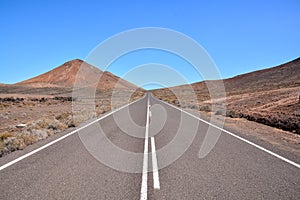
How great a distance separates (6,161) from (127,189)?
3944mm

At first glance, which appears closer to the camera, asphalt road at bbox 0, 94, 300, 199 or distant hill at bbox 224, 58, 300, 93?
asphalt road at bbox 0, 94, 300, 199

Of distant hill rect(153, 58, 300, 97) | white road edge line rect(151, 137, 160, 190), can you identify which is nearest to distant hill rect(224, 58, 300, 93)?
distant hill rect(153, 58, 300, 97)

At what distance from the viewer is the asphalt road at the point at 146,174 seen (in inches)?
169

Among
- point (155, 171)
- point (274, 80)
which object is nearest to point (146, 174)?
point (155, 171)

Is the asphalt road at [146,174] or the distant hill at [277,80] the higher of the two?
the distant hill at [277,80]

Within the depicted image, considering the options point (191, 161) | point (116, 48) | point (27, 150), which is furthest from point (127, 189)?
point (116, 48)

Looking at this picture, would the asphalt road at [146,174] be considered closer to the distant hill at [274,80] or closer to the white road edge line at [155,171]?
the white road edge line at [155,171]

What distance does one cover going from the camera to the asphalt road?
428 centimetres

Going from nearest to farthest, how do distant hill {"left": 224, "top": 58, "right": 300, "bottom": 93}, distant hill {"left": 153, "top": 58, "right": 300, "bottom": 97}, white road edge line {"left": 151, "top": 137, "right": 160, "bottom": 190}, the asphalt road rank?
the asphalt road < white road edge line {"left": 151, "top": 137, "right": 160, "bottom": 190} < distant hill {"left": 224, "top": 58, "right": 300, "bottom": 93} < distant hill {"left": 153, "top": 58, "right": 300, "bottom": 97}

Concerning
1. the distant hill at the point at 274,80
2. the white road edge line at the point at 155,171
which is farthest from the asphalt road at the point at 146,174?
the distant hill at the point at 274,80

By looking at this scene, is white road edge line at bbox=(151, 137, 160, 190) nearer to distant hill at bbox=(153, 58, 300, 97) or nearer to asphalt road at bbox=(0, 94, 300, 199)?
asphalt road at bbox=(0, 94, 300, 199)

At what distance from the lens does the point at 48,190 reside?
174 inches

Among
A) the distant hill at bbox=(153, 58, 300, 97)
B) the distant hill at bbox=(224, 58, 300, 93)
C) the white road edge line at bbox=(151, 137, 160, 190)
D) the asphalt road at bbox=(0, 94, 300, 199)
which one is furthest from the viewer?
the distant hill at bbox=(153, 58, 300, 97)

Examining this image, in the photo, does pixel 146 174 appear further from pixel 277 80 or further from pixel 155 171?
pixel 277 80
